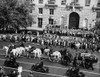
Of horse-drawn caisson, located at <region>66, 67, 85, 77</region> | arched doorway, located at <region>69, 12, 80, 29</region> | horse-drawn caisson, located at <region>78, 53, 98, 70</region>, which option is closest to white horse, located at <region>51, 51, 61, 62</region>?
horse-drawn caisson, located at <region>78, 53, 98, 70</region>

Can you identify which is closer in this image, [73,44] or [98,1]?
[73,44]

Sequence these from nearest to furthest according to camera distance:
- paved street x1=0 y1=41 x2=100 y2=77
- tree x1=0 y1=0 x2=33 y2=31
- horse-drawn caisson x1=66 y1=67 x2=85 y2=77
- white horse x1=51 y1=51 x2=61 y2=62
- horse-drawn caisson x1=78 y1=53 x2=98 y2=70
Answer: horse-drawn caisson x1=66 y1=67 x2=85 y2=77 → paved street x1=0 y1=41 x2=100 y2=77 → horse-drawn caisson x1=78 y1=53 x2=98 y2=70 → white horse x1=51 y1=51 x2=61 y2=62 → tree x1=0 y1=0 x2=33 y2=31

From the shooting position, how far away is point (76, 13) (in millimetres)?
51250

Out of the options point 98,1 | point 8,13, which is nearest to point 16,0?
point 8,13

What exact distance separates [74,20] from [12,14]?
60.1ft

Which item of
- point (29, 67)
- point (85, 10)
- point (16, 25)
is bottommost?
point (29, 67)

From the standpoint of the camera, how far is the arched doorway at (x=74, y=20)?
5169 centimetres

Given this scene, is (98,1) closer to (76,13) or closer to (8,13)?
(76,13)

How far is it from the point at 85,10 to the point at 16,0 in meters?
17.7

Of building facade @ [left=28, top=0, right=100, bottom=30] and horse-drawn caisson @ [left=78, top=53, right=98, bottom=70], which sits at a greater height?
building facade @ [left=28, top=0, right=100, bottom=30]

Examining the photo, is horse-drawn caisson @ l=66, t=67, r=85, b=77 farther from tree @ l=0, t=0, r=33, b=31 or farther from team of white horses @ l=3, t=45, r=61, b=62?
tree @ l=0, t=0, r=33, b=31

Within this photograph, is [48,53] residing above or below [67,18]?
below

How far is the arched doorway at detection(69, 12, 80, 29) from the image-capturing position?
51.7 meters

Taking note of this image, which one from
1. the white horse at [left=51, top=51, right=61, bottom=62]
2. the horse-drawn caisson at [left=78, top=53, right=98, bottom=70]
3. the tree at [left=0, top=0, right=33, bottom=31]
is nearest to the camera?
the horse-drawn caisson at [left=78, top=53, right=98, bottom=70]
